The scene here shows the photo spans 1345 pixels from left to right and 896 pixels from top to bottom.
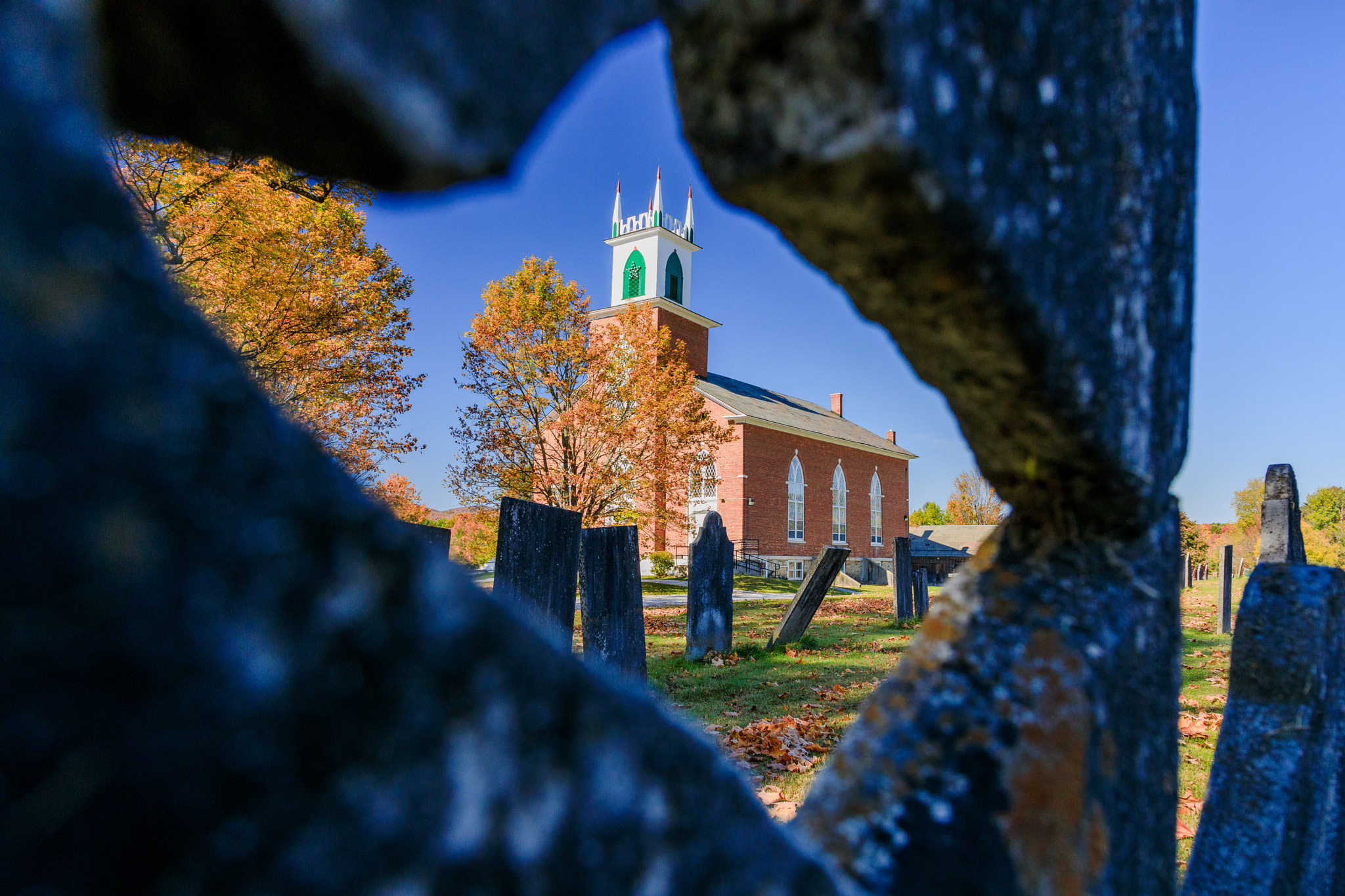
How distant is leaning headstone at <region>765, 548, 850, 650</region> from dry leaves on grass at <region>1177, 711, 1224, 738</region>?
→ 455 centimetres

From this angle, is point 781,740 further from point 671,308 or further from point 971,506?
point 971,506

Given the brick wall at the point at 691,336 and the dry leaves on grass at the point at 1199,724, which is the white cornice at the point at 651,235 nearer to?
the brick wall at the point at 691,336

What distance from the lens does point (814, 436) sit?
42781 millimetres

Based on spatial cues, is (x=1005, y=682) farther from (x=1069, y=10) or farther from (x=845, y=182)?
(x=1069, y=10)

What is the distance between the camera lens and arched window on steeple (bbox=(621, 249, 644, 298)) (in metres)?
42.7

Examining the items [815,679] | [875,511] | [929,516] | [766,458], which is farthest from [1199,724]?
[929,516]

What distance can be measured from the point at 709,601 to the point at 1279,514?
19.3 ft

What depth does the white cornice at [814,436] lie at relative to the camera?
37188mm

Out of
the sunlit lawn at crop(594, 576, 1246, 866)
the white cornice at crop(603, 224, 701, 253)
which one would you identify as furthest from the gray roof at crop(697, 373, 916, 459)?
the sunlit lawn at crop(594, 576, 1246, 866)

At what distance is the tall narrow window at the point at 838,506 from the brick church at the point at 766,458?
0.06 metres

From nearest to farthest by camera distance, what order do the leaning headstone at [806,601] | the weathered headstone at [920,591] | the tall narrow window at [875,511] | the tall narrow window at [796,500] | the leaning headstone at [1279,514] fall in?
the leaning headstone at [1279,514] → the leaning headstone at [806,601] → the weathered headstone at [920,591] → the tall narrow window at [796,500] → the tall narrow window at [875,511]

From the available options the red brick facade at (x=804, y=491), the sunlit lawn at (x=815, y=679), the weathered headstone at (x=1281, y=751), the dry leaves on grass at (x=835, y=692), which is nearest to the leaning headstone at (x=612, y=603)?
the sunlit lawn at (x=815, y=679)

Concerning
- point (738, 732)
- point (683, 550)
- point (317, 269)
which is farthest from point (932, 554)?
point (738, 732)

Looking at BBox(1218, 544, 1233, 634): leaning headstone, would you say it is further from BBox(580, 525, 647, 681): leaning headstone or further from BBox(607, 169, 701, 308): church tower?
BBox(607, 169, 701, 308): church tower
